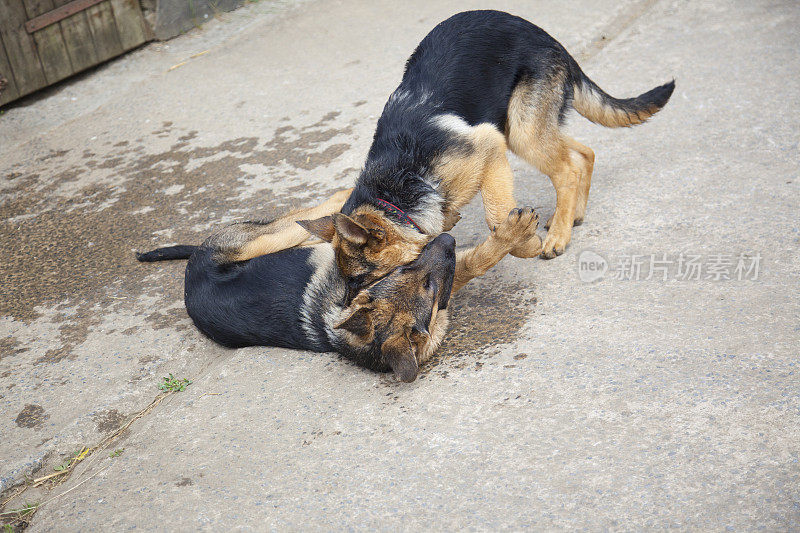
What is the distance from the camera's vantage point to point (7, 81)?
655 centimetres

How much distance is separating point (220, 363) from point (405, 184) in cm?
136

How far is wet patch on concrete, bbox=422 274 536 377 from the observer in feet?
10.9

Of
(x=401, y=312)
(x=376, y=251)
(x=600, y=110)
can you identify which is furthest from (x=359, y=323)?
(x=600, y=110)

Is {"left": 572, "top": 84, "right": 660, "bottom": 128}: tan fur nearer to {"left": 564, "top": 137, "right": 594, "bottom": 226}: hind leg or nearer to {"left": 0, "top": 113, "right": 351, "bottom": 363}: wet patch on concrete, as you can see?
{"left": 564, "top": 137, "right": 594, "bottom": 226}: hind leg

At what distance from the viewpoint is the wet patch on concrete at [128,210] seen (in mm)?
4281

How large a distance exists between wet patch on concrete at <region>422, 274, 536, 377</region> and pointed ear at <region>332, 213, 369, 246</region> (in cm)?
70

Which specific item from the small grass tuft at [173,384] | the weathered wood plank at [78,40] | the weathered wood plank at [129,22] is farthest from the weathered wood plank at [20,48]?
the small grass tuft at [173,384]

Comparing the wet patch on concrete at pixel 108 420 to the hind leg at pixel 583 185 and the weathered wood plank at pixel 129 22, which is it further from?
the weathered wood plank at pixel 129 22

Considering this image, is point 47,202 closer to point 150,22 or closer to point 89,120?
point 89,120

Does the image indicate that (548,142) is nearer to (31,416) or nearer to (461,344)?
(461,344)

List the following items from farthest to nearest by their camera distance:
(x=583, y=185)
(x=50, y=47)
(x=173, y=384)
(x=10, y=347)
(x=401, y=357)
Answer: (x=50, y=47)
(x=583, y=185)
(x=10, y=347)
(x=173, y=384)
(x=401, y=357)

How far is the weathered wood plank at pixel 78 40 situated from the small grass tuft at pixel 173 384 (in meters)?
4.83

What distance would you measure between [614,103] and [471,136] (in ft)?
3.63

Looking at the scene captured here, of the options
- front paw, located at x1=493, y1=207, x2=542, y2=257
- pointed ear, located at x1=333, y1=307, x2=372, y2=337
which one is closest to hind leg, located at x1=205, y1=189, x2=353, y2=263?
pointed ear, located at x1=333, y1=307, x2=372, y2=337
